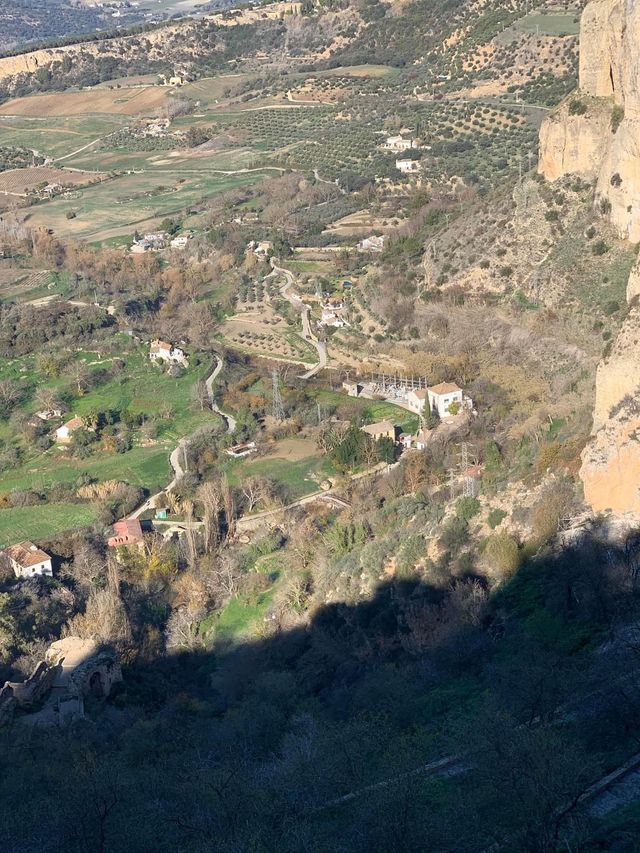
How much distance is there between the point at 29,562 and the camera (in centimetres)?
2986

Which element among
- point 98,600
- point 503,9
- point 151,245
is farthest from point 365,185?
point 98,600

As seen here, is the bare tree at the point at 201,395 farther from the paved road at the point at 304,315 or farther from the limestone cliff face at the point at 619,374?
the limestone cliff face at the point at 619,374

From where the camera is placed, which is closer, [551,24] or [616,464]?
[616,464]

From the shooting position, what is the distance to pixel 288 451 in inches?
1404

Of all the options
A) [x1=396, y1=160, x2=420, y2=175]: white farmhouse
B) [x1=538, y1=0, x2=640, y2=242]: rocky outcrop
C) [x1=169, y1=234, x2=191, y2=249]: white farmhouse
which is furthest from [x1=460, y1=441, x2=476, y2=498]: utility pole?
[x1=169, y1=234, x2=191, y2=249]: white farmhouse

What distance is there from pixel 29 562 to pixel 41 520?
3.10 metres

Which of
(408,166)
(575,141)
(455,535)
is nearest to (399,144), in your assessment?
(408,166)

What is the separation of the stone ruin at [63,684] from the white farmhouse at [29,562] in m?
3.42

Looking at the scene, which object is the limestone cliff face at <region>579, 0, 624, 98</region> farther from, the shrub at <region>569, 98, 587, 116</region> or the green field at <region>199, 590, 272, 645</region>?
the green field at <region>199, 590, 272, 645</region>

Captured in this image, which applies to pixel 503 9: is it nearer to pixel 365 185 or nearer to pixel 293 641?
pixel 365 185

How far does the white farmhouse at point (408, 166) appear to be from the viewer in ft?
176

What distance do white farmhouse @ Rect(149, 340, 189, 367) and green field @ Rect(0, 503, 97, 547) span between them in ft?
34.8

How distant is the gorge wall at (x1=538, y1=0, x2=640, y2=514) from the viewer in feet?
83.3

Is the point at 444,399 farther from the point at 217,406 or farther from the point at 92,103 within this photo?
the point at 92,103
